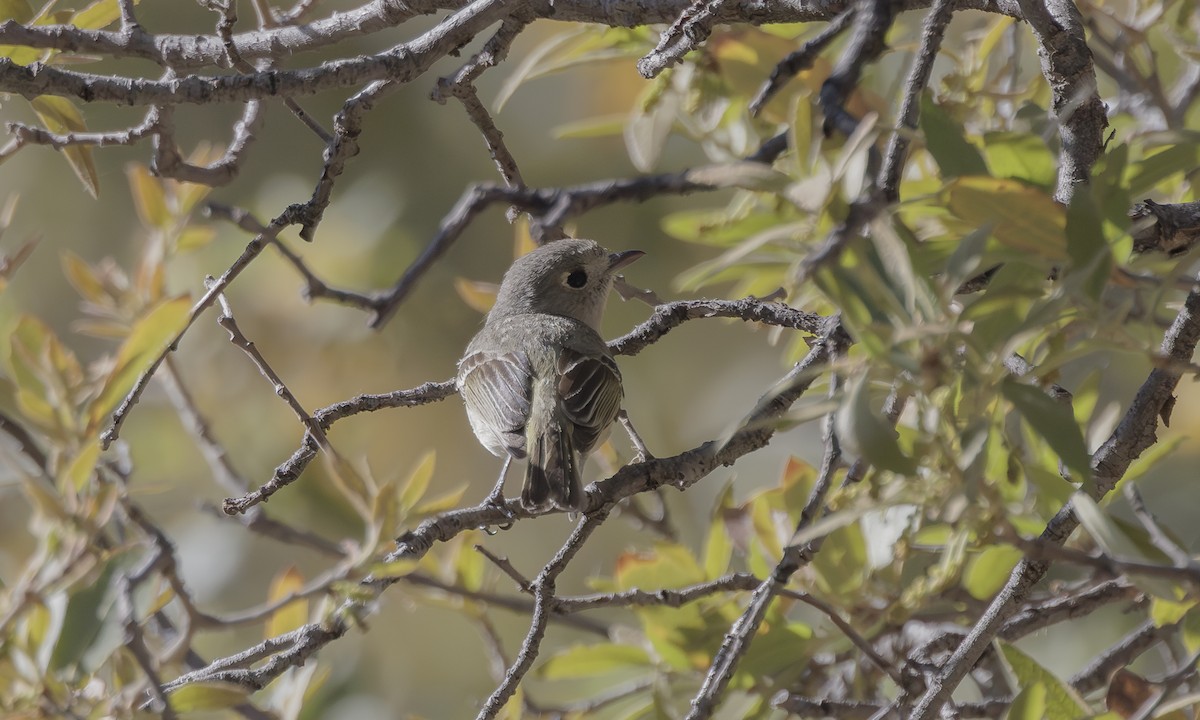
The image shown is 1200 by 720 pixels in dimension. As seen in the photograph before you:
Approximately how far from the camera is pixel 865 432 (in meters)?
1.16

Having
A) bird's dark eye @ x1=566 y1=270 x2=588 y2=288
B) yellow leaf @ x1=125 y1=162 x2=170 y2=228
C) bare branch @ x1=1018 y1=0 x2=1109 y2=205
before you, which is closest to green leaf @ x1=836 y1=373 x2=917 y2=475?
bare branch @ x1=1018 y1=0 x2=1109 y2=205

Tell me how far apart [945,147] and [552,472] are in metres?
1.40

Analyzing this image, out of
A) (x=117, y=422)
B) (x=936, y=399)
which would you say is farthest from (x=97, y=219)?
(x=936, y=399)

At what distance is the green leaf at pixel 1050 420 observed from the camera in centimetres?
125

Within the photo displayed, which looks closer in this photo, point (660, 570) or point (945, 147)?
point (945, 147)

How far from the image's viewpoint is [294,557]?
4.61 m

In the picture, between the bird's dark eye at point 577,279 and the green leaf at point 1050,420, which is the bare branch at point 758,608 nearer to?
the green leaf at point 1050,420

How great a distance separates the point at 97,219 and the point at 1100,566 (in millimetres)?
4885

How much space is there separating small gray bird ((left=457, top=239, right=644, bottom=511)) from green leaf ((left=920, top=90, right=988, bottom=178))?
1.20 m

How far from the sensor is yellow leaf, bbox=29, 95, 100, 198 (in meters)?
2.11

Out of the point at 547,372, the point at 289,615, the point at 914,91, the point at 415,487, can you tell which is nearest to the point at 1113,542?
the point at 914,91

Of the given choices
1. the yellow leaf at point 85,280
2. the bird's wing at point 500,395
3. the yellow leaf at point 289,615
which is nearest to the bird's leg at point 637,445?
the bird's wing at point 500,395

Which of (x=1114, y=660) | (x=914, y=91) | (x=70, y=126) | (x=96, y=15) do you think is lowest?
(x=1114, y=660)

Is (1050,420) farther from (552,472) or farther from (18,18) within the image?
(18,18)
